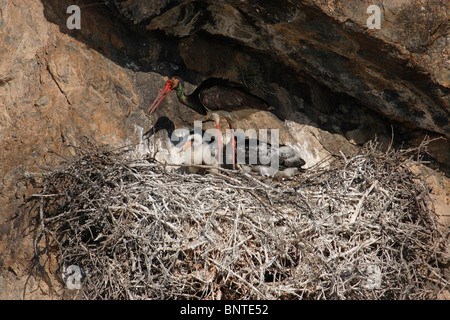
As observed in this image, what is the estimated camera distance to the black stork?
601cm

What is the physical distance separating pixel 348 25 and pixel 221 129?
7.14 feet

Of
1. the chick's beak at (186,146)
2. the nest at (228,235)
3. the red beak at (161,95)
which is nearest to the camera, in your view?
the nest at (228,235)

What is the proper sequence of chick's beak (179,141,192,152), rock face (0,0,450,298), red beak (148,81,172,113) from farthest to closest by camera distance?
red beak (148,81,172,113) < chick's beak (179,141,192,152) < rock face (0,0,450,298)

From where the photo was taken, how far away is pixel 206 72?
6.59 m

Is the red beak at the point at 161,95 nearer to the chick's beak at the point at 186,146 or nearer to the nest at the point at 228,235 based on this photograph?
the chick's beak at the point at 186,146

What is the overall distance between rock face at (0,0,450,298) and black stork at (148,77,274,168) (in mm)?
214

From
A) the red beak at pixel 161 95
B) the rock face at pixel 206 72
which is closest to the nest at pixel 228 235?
the rock face at pixel 206 72

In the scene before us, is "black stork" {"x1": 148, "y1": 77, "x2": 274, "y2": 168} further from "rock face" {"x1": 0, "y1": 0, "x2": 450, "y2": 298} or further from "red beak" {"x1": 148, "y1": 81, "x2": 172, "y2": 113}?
"rock face" {"x1": 0, "y1": 0, "x2": 450, "y2": 298}

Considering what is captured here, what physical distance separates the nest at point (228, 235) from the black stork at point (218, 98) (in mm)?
1058

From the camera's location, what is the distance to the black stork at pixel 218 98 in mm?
6008

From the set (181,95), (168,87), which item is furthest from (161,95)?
(181,95)

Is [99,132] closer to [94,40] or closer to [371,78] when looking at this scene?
[94,40]

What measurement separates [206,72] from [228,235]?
252 centimetres

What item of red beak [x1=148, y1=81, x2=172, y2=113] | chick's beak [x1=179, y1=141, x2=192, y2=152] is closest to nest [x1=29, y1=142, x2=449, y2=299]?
chick's beak [x1=179, y1=141, x2=192, y2=152]
